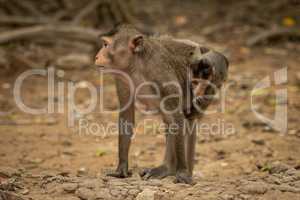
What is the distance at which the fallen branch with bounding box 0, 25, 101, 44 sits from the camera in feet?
37.1

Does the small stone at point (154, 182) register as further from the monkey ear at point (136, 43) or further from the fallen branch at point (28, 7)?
the fallen branch at point (28, 7)

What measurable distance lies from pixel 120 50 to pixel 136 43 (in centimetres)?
18

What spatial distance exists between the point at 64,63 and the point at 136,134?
3780mm

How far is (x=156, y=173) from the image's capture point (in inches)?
229

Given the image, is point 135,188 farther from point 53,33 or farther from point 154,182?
point 53,33

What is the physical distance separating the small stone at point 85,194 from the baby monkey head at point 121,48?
1303 millimetres

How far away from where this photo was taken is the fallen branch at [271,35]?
12977 millimetres

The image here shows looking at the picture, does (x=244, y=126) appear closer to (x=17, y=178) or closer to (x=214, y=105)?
(x=214, y=105)

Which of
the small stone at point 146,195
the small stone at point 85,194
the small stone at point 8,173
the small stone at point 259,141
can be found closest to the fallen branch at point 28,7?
the small stone at point 259,141

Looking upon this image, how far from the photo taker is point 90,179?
Result: 517 centimetres

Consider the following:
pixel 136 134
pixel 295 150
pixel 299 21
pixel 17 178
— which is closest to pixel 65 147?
pixel 136 134

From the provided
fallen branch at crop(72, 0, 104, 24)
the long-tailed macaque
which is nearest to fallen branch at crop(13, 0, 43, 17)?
fallen branch at crop(72, 0, 104, 24)

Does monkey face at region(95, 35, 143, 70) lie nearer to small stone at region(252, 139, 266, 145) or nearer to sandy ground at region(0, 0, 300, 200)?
sandy ground at region(0, 0, 300, 200)

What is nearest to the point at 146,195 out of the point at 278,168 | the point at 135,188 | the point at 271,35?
the point at 135,188
